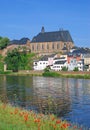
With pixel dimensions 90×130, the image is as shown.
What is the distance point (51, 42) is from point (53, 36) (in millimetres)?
3668

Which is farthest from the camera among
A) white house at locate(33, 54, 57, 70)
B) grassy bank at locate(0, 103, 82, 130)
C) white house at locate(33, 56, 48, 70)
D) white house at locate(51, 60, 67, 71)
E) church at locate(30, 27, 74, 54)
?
church at locate(30, 27, 74, 54)

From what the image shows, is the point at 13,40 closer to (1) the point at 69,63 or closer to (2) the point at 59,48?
(2) the point at 59,48

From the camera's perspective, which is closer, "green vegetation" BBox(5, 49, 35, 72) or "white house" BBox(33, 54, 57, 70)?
"green vegetation" BBox(5, 49, 35, 72)

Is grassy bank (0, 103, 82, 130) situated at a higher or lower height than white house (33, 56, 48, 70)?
lower

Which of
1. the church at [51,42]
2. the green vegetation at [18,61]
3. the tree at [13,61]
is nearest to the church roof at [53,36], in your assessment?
the church at [51,42]

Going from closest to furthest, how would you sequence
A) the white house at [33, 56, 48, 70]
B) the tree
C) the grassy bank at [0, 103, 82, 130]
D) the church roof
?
the grassy bank at [0, 103, 82, 130]
the tree
the white house at [33, 56, 48, 70]
the church roof

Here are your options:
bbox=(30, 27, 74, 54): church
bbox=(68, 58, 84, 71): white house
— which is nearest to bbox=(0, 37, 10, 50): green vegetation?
bbox=(30, 27, 74, 54): church

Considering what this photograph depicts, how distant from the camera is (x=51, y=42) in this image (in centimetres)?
17000

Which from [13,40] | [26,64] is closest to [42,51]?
[13,40]

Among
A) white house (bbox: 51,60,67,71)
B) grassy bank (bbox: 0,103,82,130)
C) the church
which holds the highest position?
the church

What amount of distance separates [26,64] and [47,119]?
12445 centimetres

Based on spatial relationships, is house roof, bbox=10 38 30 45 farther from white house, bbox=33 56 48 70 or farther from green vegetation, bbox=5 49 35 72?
white house, bbox=33 56 48 70

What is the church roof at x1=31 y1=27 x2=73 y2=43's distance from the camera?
552ft

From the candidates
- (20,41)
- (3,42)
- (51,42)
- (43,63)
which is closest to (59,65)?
(43,63)
